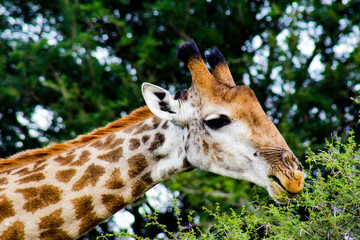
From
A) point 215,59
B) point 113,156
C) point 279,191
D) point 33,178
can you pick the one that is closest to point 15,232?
point 33,178

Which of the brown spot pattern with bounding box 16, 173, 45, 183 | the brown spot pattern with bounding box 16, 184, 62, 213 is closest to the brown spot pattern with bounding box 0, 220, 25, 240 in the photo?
the brown spot pattern with bounding box 16, 184, 62, 213

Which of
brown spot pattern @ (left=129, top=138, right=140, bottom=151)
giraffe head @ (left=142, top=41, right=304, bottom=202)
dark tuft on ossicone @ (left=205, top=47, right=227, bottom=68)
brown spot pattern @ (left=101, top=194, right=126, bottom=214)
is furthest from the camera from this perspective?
dark tuft on ossicone @ (left=205, top=47, right=227, bottom=68)

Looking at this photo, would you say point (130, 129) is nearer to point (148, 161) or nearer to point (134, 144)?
point (134, 144)

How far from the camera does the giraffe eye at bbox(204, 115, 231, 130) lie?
4.43 metres

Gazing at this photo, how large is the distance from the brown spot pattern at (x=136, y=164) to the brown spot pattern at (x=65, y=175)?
19.8 inches

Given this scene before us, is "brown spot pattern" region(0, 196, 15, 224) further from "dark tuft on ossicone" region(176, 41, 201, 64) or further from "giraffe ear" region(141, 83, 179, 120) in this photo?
"dark tuft on ossicone" region(176, 41, 201, 64)

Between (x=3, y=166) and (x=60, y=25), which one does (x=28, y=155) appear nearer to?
(x=3, y=166)

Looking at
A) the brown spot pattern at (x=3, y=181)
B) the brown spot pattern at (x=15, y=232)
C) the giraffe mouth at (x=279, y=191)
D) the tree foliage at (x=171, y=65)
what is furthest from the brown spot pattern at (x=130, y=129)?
the tree foliage at (x=171, y=65)

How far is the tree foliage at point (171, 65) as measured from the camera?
1078cm

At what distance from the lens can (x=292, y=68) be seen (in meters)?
11.2

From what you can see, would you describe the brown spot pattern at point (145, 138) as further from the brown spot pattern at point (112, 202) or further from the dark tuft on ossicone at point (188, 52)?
the dark tuft on ossicone at point (188, 52)

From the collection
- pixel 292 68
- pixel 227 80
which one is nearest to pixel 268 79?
pixel 292 68

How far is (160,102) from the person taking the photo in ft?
15.0

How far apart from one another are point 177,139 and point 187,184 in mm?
5403
